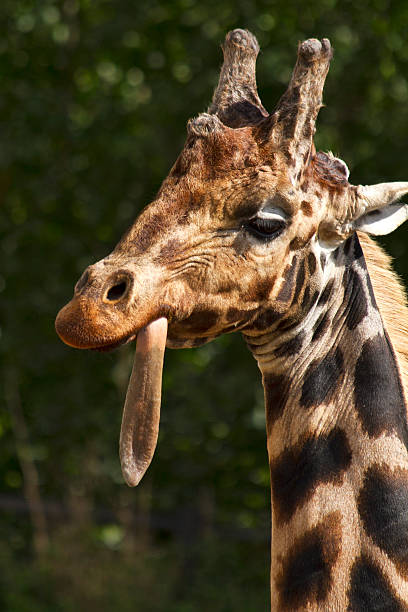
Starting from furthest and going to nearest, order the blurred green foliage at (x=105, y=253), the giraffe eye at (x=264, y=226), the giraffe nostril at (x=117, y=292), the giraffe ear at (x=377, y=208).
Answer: the blurred green foliage at (x=105, y=253) → the giraffe ear at (x=377, y=208) → the giraffe eye at (x=264, y=226) → the giraffe nostril at (x=117, y=292)

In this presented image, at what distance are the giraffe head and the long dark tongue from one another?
0.04 feet

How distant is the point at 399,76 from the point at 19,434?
671 cm

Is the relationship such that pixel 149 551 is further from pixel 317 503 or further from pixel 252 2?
pixel 317 503

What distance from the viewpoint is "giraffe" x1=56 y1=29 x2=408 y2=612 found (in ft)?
8.77

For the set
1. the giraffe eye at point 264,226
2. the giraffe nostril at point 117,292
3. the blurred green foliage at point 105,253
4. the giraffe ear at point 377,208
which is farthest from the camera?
the blurred green foliage at point 105,253

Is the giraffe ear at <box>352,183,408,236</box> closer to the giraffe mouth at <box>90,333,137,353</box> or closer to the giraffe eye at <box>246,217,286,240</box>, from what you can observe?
the giraffe eye at <box>246,217,286,240</box>

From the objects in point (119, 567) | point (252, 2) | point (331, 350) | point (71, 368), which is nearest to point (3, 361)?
point (71, 368)

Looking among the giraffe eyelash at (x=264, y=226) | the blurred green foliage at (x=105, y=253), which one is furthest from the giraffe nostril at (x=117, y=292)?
the blurred green foliage at (x=105, y=253)

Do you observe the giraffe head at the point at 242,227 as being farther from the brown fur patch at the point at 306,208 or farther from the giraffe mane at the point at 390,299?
the giraffe mane at the point at 390,299

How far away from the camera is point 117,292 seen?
2639 millimetres

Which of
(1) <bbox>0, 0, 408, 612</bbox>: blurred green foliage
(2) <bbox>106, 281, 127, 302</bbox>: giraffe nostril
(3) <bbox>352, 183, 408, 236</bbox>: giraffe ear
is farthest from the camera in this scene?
(1) <bbox>0, 0, 408, 612</bbox>: blurred green foliage

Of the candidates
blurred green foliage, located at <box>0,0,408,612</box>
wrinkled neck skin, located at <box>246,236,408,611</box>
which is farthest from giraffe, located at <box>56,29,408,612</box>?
blurred green foliage, located at <box>0,0,408,612</box>

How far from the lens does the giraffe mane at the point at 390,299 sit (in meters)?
3.04

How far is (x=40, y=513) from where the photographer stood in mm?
11938
